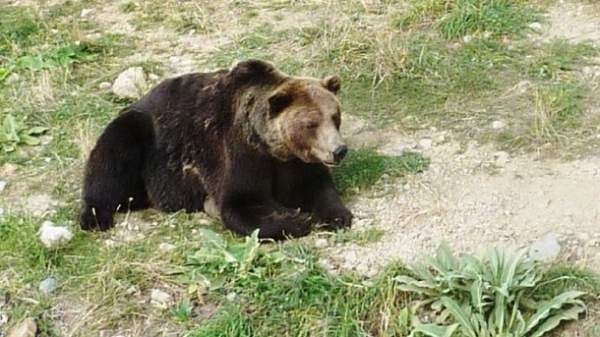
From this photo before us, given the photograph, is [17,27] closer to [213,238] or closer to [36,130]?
[36,130]

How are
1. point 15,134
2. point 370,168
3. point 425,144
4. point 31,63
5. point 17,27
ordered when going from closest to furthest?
point 370,168 → point 425,144 → point 15,134 → point 31,63 → point 17,27

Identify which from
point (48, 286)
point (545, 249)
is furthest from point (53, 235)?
point (545, 249)

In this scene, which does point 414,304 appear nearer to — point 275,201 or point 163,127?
point 275,201

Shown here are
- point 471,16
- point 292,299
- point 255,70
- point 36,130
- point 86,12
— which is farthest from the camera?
point 86,12

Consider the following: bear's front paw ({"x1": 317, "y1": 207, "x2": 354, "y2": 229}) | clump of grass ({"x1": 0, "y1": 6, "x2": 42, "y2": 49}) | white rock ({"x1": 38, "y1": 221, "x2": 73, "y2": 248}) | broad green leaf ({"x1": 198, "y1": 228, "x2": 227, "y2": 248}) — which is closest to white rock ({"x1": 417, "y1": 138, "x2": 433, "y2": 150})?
bear's front paw ({"x1": 317, "y1": 207, "x2": 354, "y2": 229})

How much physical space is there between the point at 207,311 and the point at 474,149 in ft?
6.25

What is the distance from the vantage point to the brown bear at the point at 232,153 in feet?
18.1

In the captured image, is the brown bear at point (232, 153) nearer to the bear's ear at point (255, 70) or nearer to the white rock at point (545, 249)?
the bear's ear at point (255, 70)

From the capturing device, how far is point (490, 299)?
4.67 meters

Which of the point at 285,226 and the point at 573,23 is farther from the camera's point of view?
the point at 573,23

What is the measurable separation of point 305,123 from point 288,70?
185cm

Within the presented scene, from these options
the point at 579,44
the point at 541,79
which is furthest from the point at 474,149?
the point at 579,44

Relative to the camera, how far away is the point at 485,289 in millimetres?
4652

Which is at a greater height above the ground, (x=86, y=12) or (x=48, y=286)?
(x=86, y=12)
